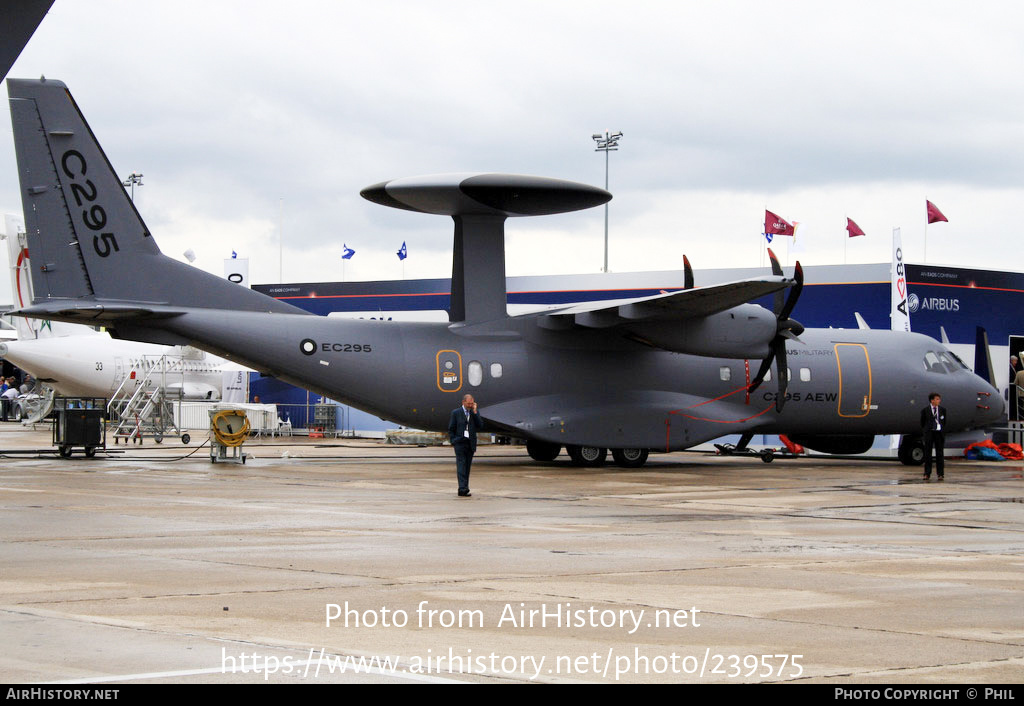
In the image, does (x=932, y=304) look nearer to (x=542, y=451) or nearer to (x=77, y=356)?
(x=542, y=451)

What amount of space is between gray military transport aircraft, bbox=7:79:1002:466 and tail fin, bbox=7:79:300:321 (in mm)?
29

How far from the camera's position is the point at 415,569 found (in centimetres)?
922

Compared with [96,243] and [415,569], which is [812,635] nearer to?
[415,569]

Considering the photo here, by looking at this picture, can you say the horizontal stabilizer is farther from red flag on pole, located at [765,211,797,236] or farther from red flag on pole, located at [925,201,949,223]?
red flag on pole, located at [925,201,949,223]

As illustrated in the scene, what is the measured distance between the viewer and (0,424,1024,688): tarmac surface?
5.70m

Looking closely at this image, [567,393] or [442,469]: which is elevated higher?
[567,393]

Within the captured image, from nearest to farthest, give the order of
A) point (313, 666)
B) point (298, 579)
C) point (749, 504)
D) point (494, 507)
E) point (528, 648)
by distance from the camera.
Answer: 1. point (313, 666)
2. point (528, 648)
3. point (298, 579)
4. point (494, 507)
5. point (749, 504)

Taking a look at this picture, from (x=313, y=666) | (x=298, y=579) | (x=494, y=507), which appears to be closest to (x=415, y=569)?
(x=298, y=579)

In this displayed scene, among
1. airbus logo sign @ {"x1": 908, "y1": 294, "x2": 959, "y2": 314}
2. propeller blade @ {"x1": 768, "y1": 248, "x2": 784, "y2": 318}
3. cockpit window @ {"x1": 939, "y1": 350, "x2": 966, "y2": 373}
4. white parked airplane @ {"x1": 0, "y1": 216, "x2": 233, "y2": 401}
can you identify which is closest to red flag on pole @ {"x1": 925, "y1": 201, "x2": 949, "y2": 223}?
airbus logo sign @ {"x1": 908, "y1": 294, "x2": 959, "y2": 314}

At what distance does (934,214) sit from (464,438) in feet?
88.9

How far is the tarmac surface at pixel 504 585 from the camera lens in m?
5.70

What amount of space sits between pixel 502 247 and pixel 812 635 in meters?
18.4

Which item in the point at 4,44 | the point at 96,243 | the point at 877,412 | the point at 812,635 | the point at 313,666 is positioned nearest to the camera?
the point at 313,666

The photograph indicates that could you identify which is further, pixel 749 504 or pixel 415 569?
pixel 749 504
